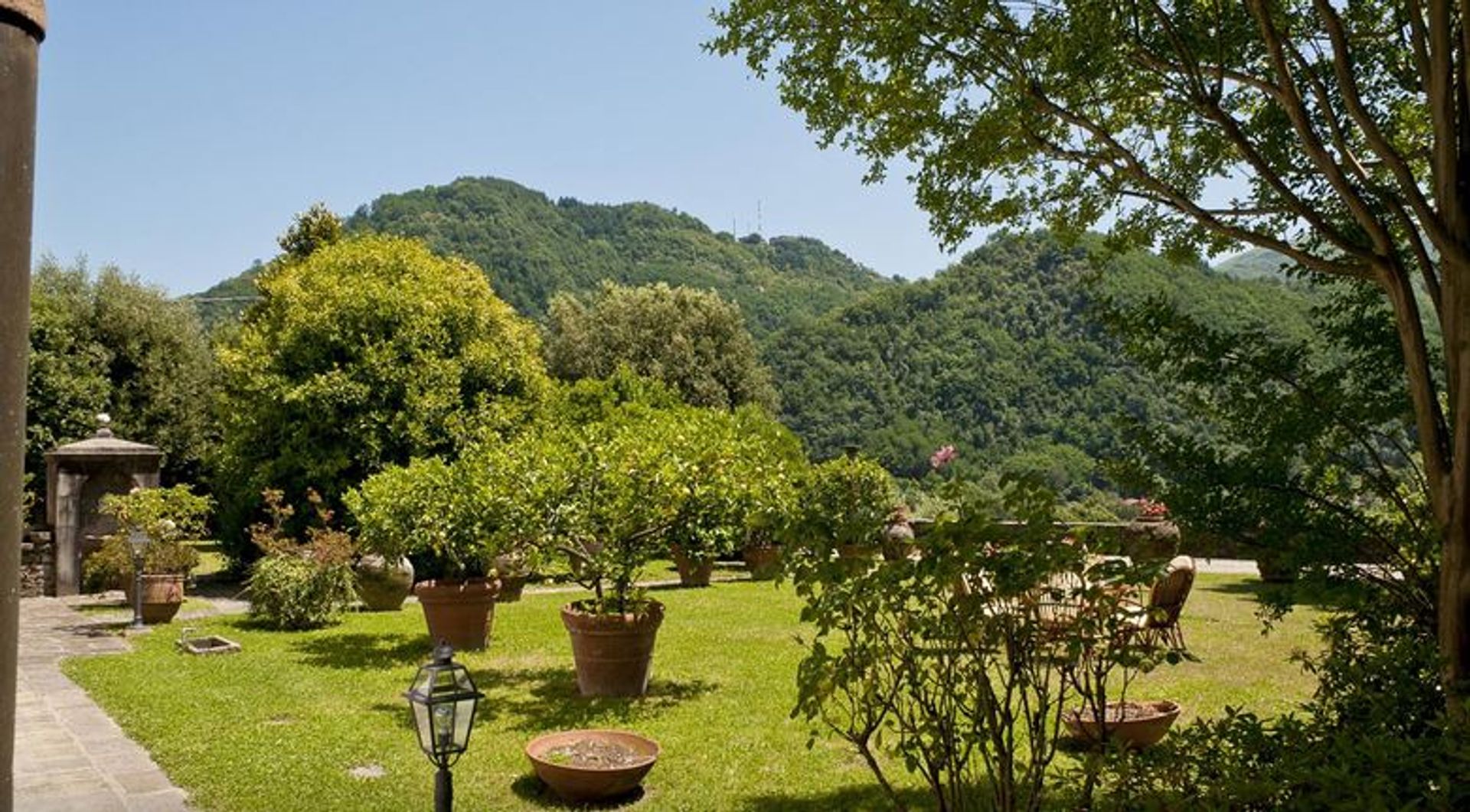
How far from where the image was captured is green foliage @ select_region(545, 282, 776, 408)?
3016cm

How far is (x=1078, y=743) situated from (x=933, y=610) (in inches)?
144

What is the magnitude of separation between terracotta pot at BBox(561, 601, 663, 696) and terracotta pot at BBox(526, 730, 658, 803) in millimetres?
1914

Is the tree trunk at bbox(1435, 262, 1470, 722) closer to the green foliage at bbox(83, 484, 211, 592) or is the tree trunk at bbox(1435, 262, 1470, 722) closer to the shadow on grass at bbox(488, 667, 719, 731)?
the shadow on grass at bbox(488, 667, 719, 731)

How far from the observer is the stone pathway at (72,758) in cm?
554

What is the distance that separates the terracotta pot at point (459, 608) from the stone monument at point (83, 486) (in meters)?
7.73

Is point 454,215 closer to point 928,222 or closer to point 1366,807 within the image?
point 928,222

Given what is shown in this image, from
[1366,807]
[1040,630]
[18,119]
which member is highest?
[18,119]

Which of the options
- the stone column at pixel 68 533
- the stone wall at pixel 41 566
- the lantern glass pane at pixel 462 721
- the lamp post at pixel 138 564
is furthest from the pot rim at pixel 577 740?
the stone wall at pixel 41 566

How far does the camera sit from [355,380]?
→ 48.1ft

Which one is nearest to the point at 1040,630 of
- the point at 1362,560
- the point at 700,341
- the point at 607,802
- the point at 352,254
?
the point at 1362,560

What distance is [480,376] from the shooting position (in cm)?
1562

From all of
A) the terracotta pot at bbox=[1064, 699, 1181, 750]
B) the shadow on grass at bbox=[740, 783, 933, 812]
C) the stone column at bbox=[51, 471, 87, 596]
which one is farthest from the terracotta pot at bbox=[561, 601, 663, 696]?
the stone column at bbox=[51, 471, 87, 596]

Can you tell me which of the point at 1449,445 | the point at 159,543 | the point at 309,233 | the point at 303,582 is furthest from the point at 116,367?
the point at 1449,445

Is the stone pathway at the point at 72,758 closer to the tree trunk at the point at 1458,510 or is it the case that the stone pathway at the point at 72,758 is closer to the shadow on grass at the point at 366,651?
the shadow on grass at the point at 366,651
